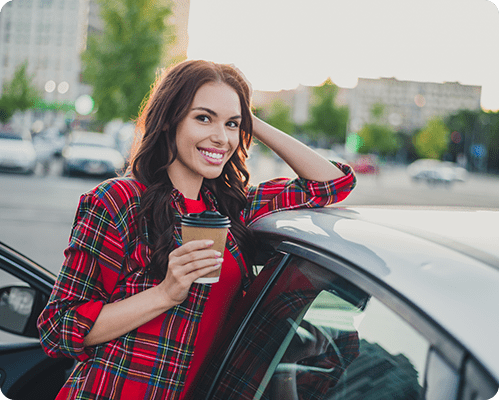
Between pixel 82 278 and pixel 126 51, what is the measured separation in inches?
1101

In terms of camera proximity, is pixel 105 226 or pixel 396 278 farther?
pixel 105 226

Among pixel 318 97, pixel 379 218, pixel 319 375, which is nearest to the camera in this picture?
pixel 319 375

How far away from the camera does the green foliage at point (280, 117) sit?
68.2 m

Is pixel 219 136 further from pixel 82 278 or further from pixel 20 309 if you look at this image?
pixel 20 309

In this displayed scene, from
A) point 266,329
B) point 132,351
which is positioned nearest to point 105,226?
point 132,351

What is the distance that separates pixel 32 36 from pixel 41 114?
41.1ft

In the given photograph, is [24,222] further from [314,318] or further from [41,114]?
[41,114]

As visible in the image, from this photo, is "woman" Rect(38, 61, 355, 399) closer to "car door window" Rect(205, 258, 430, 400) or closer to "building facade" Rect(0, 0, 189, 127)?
"car door window" Rect(205, 258, 430, 400)

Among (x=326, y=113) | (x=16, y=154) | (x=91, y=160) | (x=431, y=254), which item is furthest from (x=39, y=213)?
(x=326, y=113)

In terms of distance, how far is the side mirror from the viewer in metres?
2.16

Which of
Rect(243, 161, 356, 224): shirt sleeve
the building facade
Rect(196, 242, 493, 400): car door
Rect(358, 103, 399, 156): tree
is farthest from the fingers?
Rect(358, 103, 399, 156): tree

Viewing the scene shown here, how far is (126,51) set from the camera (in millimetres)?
27547

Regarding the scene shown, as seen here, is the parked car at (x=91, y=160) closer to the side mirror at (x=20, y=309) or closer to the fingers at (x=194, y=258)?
the side mirror at (x=20, y=309)

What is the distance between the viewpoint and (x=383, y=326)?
94cm
